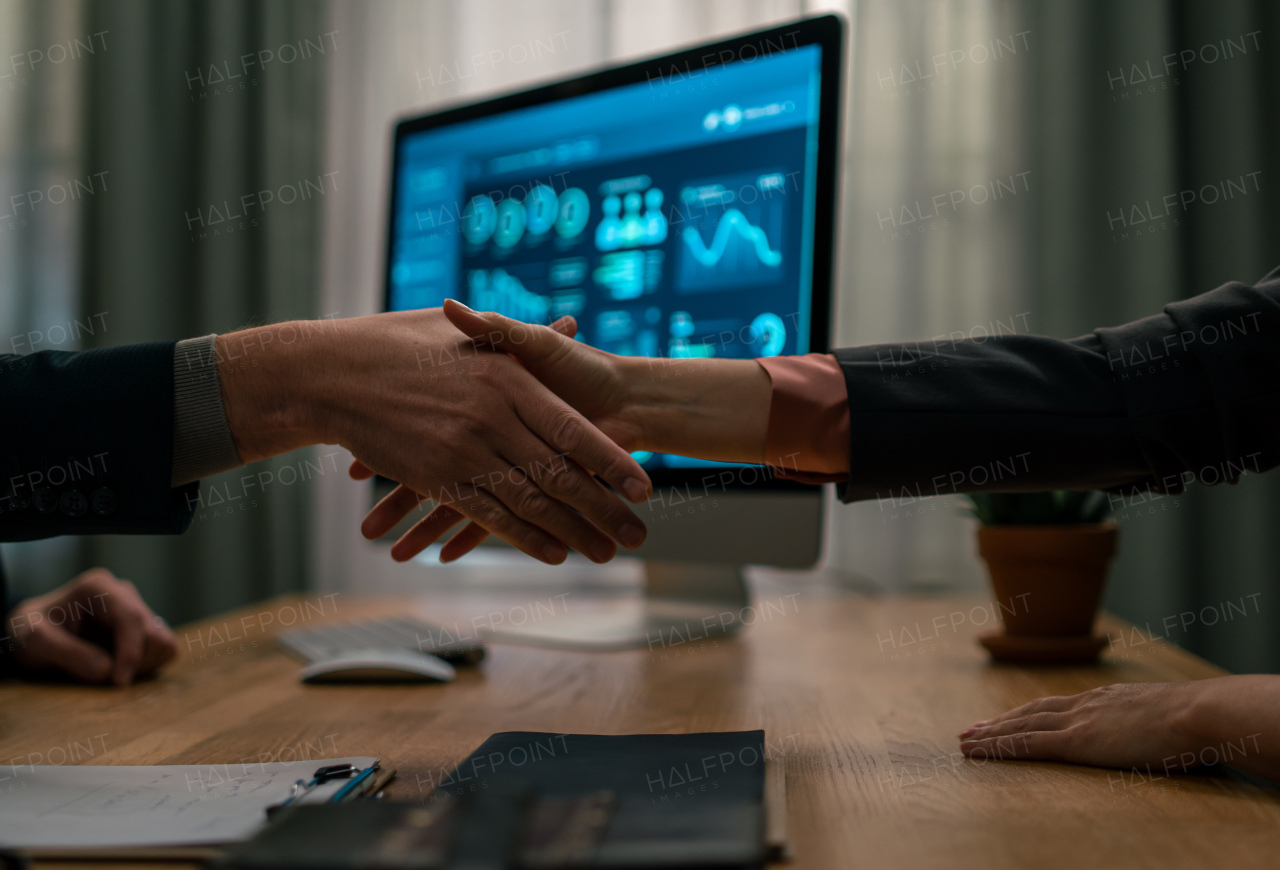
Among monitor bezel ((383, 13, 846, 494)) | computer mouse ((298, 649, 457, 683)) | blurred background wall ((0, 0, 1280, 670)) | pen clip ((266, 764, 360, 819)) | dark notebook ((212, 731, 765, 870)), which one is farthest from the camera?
blurred background wall ((0, 0, 1280, 670))

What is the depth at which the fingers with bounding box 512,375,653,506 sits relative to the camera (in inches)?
30.6

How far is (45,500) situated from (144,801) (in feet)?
0.97

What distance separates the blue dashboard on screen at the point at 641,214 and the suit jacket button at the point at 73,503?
0.61 m

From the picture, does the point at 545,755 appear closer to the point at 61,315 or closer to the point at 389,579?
the point at 389,579

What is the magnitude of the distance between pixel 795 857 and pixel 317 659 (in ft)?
2.28

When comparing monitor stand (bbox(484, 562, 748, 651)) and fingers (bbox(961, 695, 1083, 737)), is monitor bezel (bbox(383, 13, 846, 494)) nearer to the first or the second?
monitor stand (bbox(484, 562, 748, 651))

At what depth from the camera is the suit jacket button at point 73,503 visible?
0.69 meters

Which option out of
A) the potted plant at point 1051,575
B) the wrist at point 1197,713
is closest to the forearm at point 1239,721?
the wrist at point 1197,713

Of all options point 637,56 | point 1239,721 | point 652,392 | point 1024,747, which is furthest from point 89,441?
point 637,56

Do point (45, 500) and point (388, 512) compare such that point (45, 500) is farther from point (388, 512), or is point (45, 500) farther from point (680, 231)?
point (680, 231)

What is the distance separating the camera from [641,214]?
1.14 metres

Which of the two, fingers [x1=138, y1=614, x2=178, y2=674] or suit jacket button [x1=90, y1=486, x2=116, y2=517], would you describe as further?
fingers [x1=138, y1=614, x2=178, y2=674]

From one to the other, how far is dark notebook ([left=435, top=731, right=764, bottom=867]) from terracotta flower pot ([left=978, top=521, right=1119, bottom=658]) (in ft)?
1.56

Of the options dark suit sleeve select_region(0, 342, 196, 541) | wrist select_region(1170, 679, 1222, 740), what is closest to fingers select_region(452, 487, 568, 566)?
dark suit sleeve select_region(0, 342, 196, 541)
